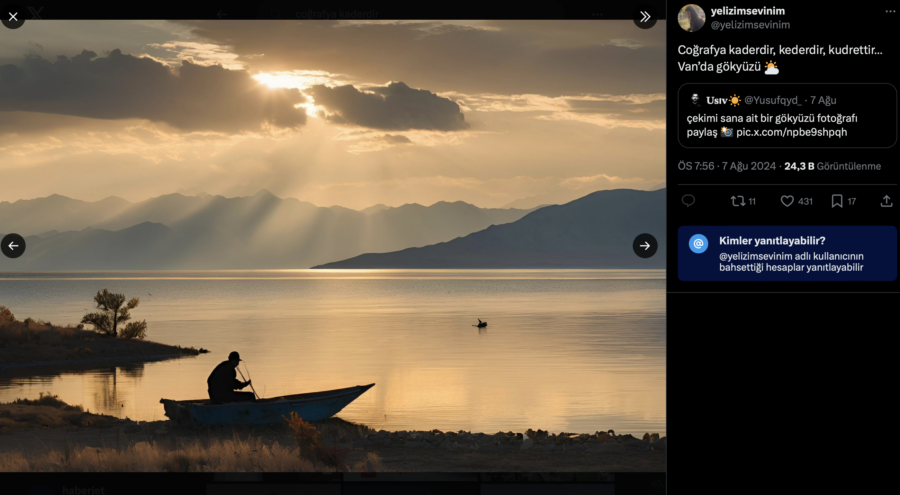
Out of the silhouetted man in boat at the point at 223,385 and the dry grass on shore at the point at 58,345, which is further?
the dry grass on shore at the point at 58,345

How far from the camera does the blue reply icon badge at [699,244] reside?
6340 millimetres

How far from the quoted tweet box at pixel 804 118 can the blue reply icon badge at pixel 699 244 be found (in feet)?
2.80

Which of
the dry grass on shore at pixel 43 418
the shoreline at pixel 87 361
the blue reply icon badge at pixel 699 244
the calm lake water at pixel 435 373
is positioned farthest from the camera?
the shoreline at pixel 87 361

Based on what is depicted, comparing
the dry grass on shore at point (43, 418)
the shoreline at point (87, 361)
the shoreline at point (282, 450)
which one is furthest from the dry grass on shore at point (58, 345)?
the shoreline at point (282, 450)

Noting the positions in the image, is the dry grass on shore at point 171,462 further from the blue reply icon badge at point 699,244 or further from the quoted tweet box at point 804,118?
the quoted tweet box at point 804,118

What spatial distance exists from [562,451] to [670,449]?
9.13 meters

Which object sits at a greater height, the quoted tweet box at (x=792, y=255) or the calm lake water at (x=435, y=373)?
the quoted tweet box at (x=792, y=255)

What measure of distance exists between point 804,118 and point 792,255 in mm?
1235

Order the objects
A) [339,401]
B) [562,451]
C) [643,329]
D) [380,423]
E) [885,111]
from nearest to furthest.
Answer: [885,111] < [562,451] < [339,401] < [380,423] < [643,329]

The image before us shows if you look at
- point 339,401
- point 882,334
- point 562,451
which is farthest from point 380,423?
point 882,334
